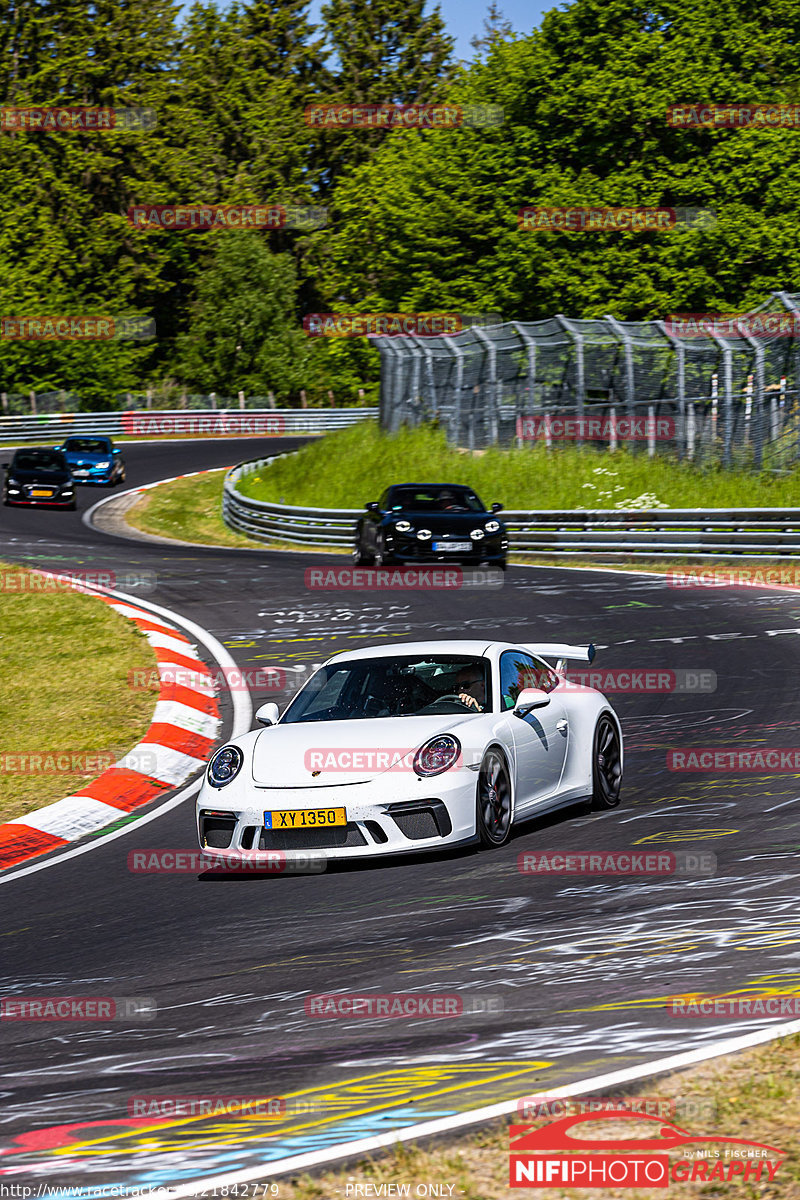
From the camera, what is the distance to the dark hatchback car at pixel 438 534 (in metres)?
24.3

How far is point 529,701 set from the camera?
30.2 feet

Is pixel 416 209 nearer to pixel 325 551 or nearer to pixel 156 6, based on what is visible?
pixel 325 551

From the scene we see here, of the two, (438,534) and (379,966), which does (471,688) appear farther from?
(438,534)

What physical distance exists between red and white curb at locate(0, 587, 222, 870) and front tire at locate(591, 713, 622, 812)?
125 inches

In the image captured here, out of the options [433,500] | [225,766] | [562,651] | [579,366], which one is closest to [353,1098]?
[225,766]

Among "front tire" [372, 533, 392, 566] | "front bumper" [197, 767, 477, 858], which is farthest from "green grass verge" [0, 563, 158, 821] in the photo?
"front tire" [372, 533, 392, 566]

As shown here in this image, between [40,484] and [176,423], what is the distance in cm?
2440

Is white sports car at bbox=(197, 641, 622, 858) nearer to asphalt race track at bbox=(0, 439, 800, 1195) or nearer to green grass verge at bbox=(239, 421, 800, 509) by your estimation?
asphalt race track at bbox=(0, 439, 800, 1195)

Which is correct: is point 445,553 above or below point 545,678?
below

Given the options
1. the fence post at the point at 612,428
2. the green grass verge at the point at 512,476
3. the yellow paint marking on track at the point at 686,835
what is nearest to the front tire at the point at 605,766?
the yellow paint marking on track at the point at 686,835

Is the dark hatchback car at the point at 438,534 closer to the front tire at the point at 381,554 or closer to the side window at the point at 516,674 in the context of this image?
the front tire at the point at 381,554

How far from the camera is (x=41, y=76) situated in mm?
84438

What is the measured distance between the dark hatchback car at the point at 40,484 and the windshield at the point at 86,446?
235 inches

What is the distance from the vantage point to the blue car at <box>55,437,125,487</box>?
46.7m
